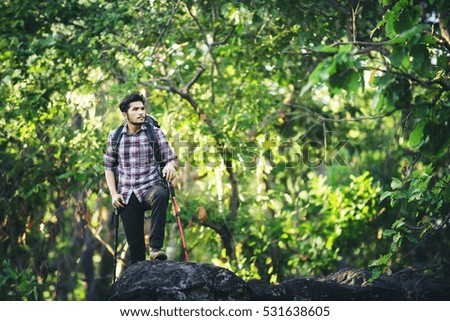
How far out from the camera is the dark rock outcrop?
6051 mm

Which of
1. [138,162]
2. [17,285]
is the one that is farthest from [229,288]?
[17,285]

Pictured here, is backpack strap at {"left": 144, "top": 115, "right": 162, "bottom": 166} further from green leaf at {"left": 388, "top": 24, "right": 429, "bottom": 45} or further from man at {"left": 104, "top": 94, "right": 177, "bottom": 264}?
green leaf at {"left": 388, "top": 24, "right": 429, "bottom": 45}

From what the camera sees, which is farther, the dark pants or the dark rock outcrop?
the dark pants

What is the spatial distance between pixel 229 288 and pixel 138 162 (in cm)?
141

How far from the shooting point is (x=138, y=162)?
6711 millimetres

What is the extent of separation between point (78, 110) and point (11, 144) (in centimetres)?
131

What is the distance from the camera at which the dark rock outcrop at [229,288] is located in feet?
19.9

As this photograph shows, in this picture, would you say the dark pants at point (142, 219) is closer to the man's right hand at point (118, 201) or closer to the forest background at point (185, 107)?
the man's right hand at point (118, 201)

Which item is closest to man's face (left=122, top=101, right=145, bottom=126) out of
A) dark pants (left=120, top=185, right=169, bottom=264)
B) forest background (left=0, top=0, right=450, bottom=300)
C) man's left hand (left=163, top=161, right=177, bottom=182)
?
man's left hand (left=163, top=161, right=177, bottom=182)

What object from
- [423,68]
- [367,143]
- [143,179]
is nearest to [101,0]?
[143,179]

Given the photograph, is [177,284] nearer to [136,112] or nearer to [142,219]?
[142,219]

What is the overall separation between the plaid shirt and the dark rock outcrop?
0.73 m

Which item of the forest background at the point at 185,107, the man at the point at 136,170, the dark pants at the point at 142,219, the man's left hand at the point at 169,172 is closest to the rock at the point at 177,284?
the dark pants at the point at 142,219

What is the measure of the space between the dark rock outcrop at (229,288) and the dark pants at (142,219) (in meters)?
0.33
